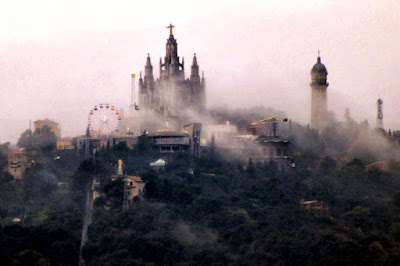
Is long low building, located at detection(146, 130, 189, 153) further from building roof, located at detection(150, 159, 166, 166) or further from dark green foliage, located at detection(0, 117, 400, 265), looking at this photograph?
building roof, located at detection(150, 159, 166, 166)

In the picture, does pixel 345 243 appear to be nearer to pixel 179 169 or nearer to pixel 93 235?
pixel 93 235

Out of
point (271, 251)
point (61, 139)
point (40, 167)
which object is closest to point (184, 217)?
point (271, 251)

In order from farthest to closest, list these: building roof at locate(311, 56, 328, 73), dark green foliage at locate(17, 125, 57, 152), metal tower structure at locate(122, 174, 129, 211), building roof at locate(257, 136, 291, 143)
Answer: building roof at locate(311, 56, 328, 73) < dark green foliage at locate(17, 125, 57, 152) < building roof at locate(257, 136, 291, 143) < metal tower structure at locate(122, 174, 129, 211)

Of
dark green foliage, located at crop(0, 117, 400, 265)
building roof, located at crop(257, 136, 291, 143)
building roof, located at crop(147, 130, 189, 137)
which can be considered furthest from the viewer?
building roof, located at crop(147, 130, 189, 137)

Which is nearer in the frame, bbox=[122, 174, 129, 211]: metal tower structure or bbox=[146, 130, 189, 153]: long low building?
bbox=[122, 174, 129, 211]: metal tower structure

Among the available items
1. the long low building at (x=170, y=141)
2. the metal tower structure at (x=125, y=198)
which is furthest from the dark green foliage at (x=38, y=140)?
the metal tower structure at (x=125, y=198)

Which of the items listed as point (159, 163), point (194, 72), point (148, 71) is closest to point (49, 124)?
point (148, 71)

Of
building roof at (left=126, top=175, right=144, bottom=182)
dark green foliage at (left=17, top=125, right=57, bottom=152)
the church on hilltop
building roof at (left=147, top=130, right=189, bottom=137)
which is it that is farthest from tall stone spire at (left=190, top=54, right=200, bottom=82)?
building roof at (left=126, top=175, right=144, bottom=182)

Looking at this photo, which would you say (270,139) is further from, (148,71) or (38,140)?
(38,140)
